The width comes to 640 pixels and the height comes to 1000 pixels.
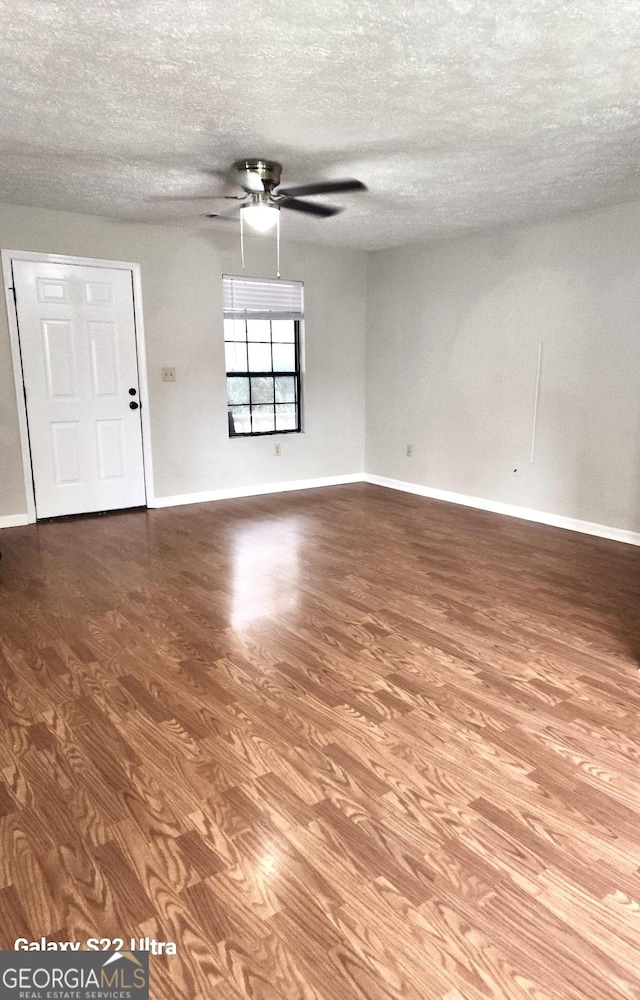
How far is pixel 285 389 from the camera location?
6.08m

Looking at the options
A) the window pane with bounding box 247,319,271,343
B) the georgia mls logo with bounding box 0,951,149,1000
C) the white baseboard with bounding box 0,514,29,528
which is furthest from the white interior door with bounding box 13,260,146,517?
the georgia mls logo with bounding box 0,951,149,1000

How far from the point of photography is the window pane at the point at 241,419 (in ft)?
19.1

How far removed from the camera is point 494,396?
→ 5273mm

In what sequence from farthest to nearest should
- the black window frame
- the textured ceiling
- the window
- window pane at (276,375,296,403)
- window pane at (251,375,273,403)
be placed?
window pane at (276,375,296,403), window pane at (251,375,273,403), the black window frame, the window, the textured ceiling

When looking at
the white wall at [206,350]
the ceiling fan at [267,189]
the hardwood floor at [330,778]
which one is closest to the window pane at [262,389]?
the white wall at [206,350]

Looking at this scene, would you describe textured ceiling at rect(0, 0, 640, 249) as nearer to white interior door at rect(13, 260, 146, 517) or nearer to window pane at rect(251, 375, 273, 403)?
white interior door at rect(13, 260, 146, 517)

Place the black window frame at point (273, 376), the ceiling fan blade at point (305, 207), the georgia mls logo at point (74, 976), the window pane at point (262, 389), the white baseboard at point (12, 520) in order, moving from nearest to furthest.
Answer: the georgia mls logo at point (74, 976)
the ceiling fan blade at point (305, 207)
the white baseboard at point (12, 520)
the black window frame at point (273, 376)
the window pane at point (262, 389)

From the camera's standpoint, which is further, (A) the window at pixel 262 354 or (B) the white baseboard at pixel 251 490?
(A) the window at pixel 262 354

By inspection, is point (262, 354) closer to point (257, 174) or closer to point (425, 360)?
point (425, 360)

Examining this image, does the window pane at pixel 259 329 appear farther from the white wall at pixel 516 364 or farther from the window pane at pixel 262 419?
the white wall at pixel 516 364

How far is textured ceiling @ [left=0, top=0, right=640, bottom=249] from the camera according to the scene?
2.02 m

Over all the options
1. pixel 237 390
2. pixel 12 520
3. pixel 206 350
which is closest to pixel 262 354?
pixel 237 390

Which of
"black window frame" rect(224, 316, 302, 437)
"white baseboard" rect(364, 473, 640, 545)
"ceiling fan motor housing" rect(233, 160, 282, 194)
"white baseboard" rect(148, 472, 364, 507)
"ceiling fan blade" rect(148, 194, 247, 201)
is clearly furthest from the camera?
"black window frame" rect(224, 316, 302, 437)

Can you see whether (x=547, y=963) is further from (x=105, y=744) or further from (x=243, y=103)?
(x=243, y=103)
